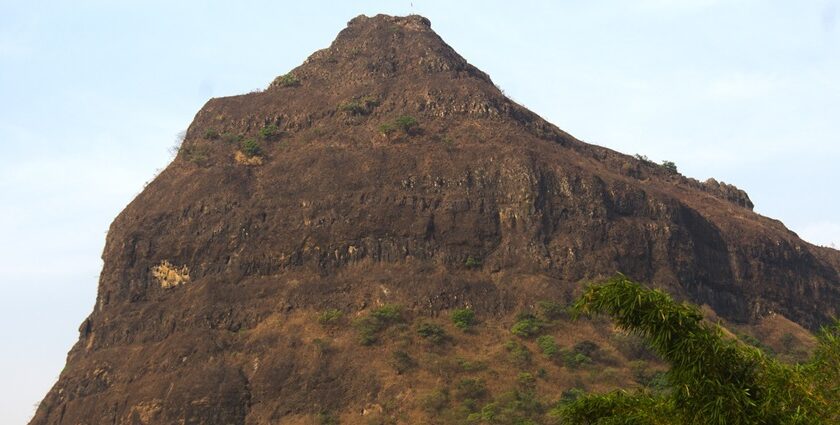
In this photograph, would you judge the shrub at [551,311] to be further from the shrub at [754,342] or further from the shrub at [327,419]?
the shrub at [327,419]

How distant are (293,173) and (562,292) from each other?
828 inches

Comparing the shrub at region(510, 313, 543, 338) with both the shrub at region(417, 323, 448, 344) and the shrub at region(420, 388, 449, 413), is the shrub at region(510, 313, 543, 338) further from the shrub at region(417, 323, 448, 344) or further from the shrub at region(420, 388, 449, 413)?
the shrub at region(420, 388, 449, 413)

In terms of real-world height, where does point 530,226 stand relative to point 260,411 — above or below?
above

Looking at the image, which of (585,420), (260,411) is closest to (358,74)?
(260,411)

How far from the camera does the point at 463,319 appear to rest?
190 feet

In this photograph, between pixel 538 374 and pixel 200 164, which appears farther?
pixel 200 164

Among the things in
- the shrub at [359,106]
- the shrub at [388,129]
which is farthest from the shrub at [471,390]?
the shrub at [359,106]

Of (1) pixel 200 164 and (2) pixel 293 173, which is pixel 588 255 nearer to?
(2) pixel 293 173

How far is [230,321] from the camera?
6012 cm

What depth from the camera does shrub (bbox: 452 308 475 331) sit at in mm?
57531

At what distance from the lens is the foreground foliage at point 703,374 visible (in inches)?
486

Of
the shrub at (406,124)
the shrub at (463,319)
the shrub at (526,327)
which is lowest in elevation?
the shrub at (463,319)

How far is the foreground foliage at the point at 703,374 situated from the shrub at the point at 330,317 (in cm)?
4549

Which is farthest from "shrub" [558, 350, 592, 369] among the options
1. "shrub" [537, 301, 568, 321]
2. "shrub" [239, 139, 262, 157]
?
"shrub" [239, 139, 262, 157]
